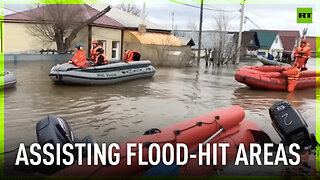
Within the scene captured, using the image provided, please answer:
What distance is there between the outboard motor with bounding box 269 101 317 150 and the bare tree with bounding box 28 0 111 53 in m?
15.7

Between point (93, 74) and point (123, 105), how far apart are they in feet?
9.50

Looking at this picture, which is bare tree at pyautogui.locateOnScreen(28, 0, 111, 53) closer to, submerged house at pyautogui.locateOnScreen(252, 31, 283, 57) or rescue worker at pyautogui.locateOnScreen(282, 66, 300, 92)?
rescue worker at pyautogui.locateOnScreen(282, 66, 300, 92)

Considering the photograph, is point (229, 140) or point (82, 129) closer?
point (229, 140)

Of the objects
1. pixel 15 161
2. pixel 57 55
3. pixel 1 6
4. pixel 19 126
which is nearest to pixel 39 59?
pixel 57 55

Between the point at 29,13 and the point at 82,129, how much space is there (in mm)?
16071

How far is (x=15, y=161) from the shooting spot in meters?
4.04

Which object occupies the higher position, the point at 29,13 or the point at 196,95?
the point at 29,13

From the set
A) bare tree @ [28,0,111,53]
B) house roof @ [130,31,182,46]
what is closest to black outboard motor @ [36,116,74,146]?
bare tree @ [28,0,111,53]

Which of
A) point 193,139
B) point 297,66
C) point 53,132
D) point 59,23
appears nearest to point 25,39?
point 59,23

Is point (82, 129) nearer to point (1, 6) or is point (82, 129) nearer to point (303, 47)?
point (303, 47)

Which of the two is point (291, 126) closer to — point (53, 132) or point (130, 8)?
point (53, 132)

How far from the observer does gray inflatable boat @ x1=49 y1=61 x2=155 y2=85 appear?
9.76 m

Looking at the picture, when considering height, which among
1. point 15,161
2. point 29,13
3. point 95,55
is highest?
point 29,13

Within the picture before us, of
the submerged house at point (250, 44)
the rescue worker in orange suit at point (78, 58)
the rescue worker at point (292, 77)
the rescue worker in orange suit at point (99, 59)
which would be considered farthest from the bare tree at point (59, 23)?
the submerged house at point (250, 44)
